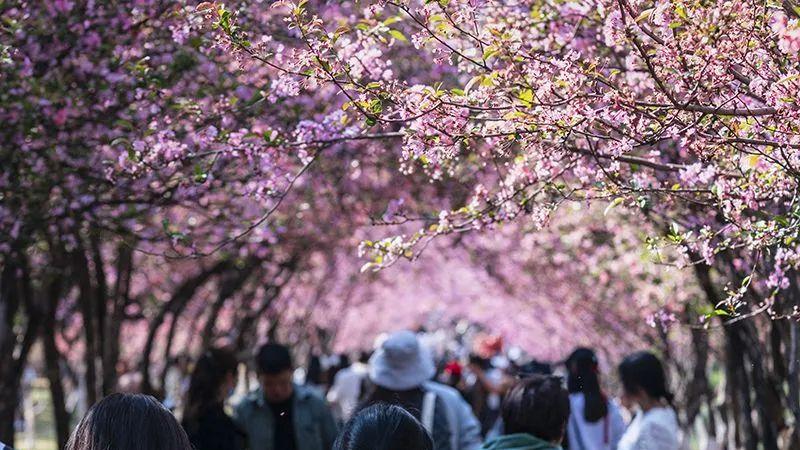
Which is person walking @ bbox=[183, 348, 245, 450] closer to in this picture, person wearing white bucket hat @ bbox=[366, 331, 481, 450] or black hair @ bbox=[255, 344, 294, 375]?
black hair @ bbox=[255, 344, 294, 375]

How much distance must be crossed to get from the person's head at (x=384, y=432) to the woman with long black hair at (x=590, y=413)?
4.04 meters

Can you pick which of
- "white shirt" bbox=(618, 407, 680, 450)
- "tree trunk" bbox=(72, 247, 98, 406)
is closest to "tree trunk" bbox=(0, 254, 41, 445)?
"tree trunk" bbox=(72, 247, 98, 406)

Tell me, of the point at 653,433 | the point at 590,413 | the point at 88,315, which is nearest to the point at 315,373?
the point at 88,315

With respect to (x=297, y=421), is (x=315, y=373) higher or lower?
higher

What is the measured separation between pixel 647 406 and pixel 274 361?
2031 mm

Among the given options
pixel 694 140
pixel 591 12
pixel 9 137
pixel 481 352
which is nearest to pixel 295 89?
pixel 694 140

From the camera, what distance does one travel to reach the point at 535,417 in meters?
5.28

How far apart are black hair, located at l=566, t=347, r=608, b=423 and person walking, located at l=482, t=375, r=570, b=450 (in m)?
2.16

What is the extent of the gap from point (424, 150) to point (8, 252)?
13.9ft

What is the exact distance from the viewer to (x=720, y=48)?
4.66 meters

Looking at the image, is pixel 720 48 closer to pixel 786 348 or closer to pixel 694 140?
pixel 694 140

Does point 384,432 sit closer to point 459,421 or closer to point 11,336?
point 459,421

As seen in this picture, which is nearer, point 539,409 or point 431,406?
point 539,409

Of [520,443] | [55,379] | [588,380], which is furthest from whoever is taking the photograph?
[55,379]
